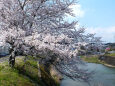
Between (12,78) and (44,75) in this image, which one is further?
(44,75)

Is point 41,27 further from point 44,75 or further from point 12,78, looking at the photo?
point 44,75

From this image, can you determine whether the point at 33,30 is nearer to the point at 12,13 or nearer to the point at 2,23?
the point at 12,13

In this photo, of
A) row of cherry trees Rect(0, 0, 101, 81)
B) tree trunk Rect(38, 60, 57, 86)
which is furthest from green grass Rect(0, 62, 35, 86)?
tree trunk Rect(38, 60, 57, 86)

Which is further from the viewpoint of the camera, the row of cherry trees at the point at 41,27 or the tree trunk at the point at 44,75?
the tree trunk at the point at 44,75

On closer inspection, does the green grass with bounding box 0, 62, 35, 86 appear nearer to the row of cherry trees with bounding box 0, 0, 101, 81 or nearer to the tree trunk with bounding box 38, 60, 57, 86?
the row of cherry trees with bounding box 0, 0, 101, 81

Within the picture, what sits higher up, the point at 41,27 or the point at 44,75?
the point at 41,27

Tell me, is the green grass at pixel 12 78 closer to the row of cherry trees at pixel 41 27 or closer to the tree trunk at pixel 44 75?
the row of cherry trees at pixel 41 27

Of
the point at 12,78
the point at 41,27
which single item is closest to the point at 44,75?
the point at 12,78

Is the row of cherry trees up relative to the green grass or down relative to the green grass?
up

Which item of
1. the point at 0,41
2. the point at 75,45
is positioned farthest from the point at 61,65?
the point at 0,41

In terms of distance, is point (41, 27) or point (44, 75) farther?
point (44, 75)

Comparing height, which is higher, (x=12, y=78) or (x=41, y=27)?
(x=41, y=27)

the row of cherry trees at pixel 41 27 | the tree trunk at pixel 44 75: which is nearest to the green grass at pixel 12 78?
the row of cherry trees at pixel 41 27

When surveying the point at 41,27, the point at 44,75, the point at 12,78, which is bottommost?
the point at 44,75
